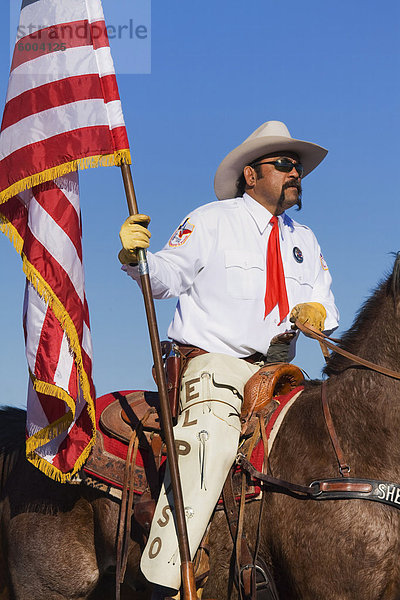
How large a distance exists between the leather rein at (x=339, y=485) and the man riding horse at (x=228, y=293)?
0.35m

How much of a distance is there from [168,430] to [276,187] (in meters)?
2.53

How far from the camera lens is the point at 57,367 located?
5684mm

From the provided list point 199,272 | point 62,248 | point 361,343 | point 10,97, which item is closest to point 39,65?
point 10,97

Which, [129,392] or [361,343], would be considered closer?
[361,343]

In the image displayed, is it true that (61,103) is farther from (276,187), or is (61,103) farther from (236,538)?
(236,538)

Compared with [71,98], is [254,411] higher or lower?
lower

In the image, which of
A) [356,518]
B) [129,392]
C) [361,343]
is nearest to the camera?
[356,518]

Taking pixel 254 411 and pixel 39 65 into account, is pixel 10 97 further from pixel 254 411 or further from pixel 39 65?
pixel 254 411

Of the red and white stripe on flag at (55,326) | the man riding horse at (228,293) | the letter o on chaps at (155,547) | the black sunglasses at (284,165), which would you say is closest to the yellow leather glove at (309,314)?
the man riding horse at (228,293)

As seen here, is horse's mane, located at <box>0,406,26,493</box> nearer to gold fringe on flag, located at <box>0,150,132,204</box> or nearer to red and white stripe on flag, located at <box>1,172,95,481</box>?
red and white stripe on flag, located at <box>1,172,95,481</box>

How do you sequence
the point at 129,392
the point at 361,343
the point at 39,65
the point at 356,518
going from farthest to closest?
the point at 129,392 → the point at 39,65 → the point at 361,343 → the point at 356,518

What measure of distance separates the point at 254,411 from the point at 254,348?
2.17 feet

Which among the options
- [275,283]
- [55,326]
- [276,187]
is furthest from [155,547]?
[276,187]

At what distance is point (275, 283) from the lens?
6117mm
